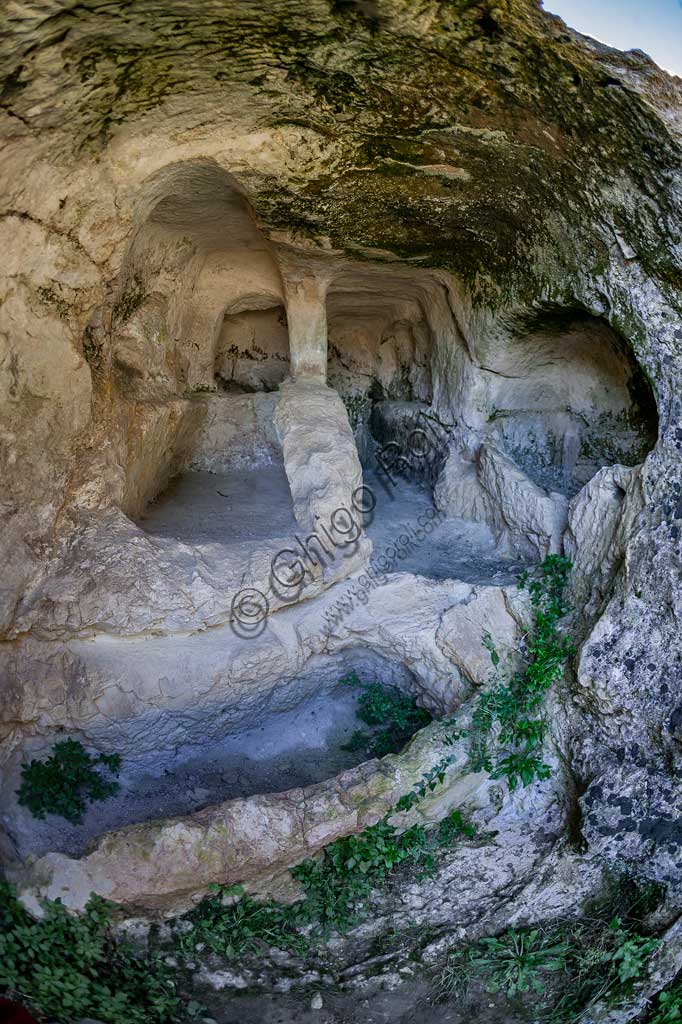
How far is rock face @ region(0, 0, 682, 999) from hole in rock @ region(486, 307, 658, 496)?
0.02 meters

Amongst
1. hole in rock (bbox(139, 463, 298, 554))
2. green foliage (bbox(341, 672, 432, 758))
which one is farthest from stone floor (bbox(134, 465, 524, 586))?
green foliage (bbox(341, 672, 432, 758))

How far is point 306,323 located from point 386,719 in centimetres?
292

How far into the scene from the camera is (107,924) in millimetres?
3369

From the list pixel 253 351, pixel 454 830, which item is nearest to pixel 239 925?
pixel 454 830

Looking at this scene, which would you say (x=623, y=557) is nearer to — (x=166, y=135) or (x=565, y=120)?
(x=565, y=120)

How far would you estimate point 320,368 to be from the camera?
17.7 ft

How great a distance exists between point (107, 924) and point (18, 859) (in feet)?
2.18

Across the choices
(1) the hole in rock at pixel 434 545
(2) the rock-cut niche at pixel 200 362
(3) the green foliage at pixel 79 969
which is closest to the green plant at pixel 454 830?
(1) the hole in rock at pixel 434 545

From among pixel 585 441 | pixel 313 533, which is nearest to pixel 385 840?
pixel 313 533

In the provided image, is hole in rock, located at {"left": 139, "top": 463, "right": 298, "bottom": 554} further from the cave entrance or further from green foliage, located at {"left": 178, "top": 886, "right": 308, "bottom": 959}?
green foliage, located at {"left": 178, "top": 886, "right": 308, "bottom": 959}

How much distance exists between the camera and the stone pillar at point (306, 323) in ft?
17.2

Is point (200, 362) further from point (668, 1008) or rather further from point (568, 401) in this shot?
point (668, 1008)

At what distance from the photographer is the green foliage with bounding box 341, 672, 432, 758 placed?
4457 millimetres

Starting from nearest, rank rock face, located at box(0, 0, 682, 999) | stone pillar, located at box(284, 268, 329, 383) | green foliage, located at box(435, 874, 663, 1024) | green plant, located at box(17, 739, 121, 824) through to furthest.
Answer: rock face, located at box(0, 0, 682, 999) → green foliage, located at box(435, 874, 663, 1024) → green plant, located at box(17, 739, 121, 824) → stone pillar, located at box(284, 268, 329, 383)
